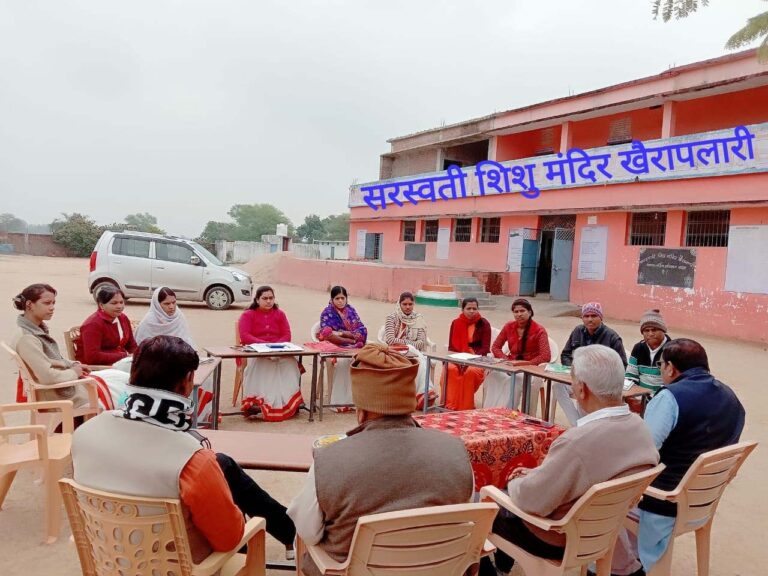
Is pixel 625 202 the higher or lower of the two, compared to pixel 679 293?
Result: higher

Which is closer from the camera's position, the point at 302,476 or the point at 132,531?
the point at 132,531

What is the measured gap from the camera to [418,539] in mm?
1836

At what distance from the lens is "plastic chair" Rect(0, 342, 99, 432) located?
→ 3900mm

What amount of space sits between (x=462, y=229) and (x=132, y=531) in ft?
64.4

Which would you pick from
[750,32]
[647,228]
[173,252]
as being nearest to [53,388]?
[750,32]

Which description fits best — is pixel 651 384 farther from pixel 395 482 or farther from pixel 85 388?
pixel 85 388

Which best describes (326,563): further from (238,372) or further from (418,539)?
(238,372)

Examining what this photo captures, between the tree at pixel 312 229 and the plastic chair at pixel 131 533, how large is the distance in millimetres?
65304

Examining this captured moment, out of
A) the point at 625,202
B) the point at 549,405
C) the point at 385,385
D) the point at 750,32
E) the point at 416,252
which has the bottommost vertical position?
the point at 549,405

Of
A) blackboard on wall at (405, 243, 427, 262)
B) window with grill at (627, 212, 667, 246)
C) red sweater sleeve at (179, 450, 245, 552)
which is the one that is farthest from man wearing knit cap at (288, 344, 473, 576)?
blackboard on wall at (405, 243, 427, 262)

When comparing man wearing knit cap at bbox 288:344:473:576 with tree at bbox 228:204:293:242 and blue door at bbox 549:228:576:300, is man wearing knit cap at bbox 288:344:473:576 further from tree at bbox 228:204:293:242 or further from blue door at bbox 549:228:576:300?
tree at bbox 228:204:293:242

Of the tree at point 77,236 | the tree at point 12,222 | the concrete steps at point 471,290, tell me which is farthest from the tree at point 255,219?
the concrete steps at point 471,290

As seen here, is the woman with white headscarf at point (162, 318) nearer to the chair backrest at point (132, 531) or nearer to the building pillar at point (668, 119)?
the chair backrest at point (132, 531)

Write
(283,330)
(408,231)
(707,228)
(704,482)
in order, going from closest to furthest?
(704,482) < (283,330) < (707,228) < (408,231)
